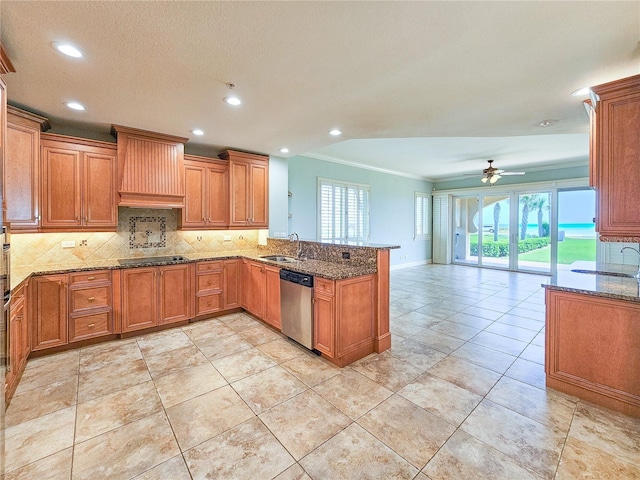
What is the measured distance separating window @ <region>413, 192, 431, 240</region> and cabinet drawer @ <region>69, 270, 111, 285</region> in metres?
8.02

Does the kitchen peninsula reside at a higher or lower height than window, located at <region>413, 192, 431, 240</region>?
lower

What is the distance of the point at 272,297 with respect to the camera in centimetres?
371

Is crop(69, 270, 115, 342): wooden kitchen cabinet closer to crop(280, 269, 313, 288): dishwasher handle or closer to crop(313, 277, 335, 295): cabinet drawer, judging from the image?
crop(280, 269, 313, 288): dishwasher handle

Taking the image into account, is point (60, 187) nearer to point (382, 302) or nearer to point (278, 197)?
point (278, 197)

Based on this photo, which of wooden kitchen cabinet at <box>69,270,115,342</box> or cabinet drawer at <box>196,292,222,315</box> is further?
cabinet drawer at <box>196,292,222,315</box>

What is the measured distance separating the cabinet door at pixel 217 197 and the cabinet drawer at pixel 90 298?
1.58 m

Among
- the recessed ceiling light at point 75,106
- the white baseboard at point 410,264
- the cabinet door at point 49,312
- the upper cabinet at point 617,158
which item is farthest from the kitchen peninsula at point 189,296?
the white baseboard at point 410,264

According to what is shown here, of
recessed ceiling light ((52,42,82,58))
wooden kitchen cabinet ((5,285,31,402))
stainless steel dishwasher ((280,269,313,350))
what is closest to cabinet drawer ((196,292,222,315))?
stainless steel dishwasher ((280,269,313,350))

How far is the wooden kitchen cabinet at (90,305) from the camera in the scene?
319 centimetres

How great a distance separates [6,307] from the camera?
1976 millimetres

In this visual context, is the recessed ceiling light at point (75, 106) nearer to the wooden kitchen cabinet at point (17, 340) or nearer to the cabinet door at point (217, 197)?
the cabinet door at point (217, 197)

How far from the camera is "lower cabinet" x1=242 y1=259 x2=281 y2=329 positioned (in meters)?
3.65

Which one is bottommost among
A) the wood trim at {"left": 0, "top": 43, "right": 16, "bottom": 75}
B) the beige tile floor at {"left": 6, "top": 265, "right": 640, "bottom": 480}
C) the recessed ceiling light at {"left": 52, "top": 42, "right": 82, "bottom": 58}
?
the beige tile floor at {"left": 6, "top": 265, "right": 640, "bottom": 480}

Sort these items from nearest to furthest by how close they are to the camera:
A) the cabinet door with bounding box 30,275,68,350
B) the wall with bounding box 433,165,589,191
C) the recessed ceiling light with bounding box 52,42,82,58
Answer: the recessed ceiling light with bounding box 52,42,82,58 < the cabinet door with bounding box 30,275,68,350 < the wall with bounding box 433,165,589,191
